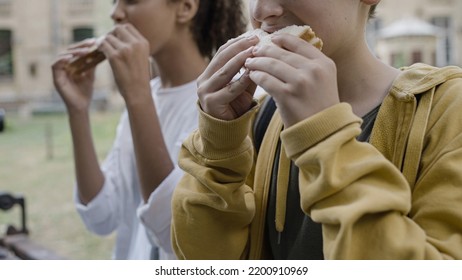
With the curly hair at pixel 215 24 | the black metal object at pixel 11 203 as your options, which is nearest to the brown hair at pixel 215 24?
the curly hair at pixel 215 24

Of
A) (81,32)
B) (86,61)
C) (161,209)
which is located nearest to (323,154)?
(161,209)

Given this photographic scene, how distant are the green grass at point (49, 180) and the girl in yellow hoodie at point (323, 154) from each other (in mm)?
1602

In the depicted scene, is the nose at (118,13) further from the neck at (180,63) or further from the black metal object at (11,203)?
the black metal object at (11,203)

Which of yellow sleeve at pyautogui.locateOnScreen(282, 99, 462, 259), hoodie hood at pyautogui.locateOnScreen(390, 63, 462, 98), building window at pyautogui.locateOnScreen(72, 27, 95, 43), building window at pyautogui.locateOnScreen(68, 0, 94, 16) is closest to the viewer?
yellow sleeve at pyautogui.locateOnScreen(282, 99, 462, 259)

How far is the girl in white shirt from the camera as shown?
1.12m

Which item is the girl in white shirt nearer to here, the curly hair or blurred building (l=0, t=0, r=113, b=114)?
the curly hair

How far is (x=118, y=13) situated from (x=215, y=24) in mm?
252

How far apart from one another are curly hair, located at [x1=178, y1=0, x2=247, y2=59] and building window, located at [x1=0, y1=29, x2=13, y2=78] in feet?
37.9

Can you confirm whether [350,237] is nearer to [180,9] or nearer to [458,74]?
[458,74]

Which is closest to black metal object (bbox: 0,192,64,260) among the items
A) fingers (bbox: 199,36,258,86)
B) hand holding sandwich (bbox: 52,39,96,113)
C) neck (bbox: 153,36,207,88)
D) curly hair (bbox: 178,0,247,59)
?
hand holding sandwich (bbox: 52,39,96,113)

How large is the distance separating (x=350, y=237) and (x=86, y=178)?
2.97 feet

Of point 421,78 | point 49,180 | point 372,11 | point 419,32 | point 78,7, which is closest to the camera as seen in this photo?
point 421,78

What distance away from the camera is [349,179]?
56 centimetres

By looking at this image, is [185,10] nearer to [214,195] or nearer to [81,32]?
[214,195]
